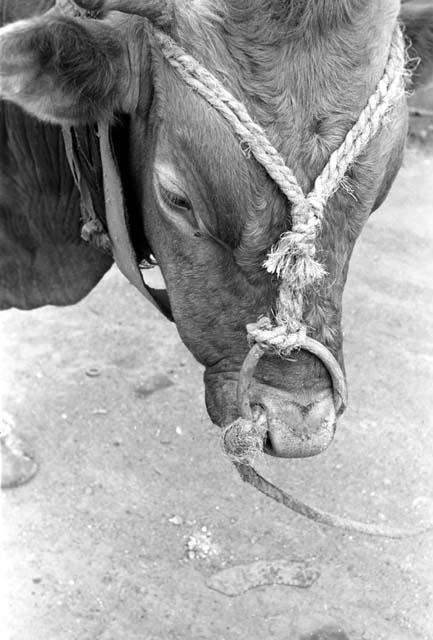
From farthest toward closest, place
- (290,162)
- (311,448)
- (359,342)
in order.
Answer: (359,342) → (311,448) → (290,162)

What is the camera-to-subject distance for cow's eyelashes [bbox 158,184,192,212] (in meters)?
2.05

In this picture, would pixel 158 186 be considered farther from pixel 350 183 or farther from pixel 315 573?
pixel 315 573

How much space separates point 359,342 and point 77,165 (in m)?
2.64

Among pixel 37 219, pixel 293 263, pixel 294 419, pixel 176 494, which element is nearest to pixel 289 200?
pixel 293 263

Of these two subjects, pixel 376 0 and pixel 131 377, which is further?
pixel 131 377

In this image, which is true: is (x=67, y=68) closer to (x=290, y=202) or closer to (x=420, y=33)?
(x=290, y=202)

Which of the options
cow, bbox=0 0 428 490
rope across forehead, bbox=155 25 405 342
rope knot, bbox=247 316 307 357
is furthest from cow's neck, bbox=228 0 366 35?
rope knot, bbox=247 316 307 357

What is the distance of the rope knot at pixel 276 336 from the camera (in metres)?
1.96

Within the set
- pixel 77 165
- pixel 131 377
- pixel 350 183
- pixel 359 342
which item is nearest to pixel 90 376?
pixel 131 377

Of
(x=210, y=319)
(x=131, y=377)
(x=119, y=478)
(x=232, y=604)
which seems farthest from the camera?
(x=131, y=377)

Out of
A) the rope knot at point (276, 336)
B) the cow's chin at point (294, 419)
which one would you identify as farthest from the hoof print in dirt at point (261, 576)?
the rope knot at point (276, 336)

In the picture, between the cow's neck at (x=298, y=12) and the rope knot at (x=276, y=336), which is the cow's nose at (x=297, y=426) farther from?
the cow's neck at (x=298, y=12)

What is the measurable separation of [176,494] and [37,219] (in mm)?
1411

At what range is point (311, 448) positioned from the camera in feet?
6.78
